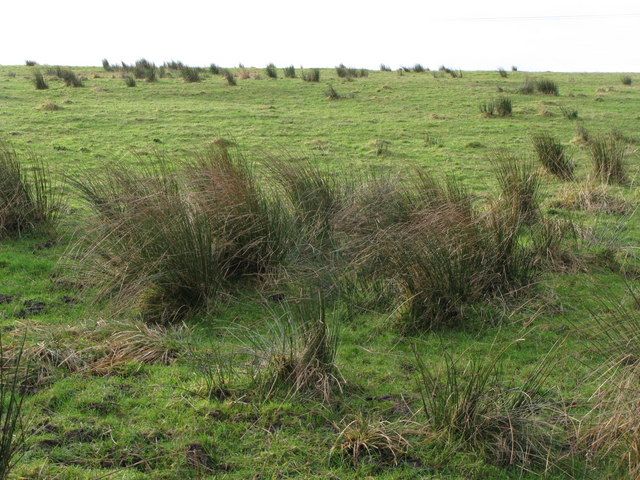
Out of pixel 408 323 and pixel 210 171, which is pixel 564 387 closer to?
pixel 408 323

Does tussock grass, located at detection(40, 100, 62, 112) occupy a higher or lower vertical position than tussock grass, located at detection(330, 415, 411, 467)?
higher

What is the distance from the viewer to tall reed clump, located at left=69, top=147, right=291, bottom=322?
5.55 m

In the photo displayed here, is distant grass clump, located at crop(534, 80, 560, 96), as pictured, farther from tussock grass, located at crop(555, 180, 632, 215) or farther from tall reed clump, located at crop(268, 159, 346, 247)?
tall reed clump, located at crop(268, 159, 346, 247)

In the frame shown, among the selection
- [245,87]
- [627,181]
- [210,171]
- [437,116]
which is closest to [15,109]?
[245,87]

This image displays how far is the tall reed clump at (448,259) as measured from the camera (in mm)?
5379

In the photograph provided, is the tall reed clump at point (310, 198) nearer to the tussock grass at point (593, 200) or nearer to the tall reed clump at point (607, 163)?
the tussock grass at point (593, 200)

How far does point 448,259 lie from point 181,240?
2.30 meters

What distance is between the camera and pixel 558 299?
5.84m

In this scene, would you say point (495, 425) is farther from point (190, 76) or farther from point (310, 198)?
point (190, 76)

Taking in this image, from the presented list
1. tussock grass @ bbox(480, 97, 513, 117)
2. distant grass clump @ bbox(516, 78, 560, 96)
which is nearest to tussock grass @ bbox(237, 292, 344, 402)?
tussock grass @ bbox(480, 97, 513, 117)

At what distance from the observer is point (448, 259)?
5.38 metres

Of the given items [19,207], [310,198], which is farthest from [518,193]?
[19,207]

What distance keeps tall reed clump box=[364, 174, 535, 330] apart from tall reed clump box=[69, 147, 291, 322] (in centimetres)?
119

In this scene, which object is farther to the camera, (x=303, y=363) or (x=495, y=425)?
(x=303, y=363)
